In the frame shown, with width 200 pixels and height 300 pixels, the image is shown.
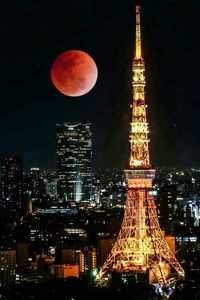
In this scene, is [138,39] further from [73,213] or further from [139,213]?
[73,213]

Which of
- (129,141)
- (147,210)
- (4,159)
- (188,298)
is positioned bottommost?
(188,298)

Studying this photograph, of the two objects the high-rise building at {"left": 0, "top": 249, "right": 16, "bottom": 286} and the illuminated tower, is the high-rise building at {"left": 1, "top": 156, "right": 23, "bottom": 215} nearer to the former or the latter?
the high-rise building at {"left": 0, "top": 249, "right": 16, "bottom": 286}

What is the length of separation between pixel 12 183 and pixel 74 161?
4281 mm

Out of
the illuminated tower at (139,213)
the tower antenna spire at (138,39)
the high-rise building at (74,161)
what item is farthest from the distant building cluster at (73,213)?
the tower antenna spire at (138,39)

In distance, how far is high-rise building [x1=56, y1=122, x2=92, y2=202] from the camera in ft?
92.9

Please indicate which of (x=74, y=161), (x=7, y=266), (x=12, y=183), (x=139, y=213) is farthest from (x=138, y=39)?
(x=74, y=161)

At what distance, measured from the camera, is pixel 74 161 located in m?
28.9

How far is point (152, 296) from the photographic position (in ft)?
31.5

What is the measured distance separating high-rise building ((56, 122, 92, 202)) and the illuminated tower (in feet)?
51.8

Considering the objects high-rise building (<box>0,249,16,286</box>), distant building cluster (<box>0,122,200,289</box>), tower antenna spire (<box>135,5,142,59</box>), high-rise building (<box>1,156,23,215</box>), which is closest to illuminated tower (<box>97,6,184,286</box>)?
tower antenna spire (<box>135,5,142,59</box>)

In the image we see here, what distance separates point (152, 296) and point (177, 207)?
1327 cm

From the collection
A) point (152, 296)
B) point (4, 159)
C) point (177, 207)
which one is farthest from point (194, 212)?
point (152, 296)

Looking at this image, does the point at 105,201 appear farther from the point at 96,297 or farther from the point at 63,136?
the point at 96,297

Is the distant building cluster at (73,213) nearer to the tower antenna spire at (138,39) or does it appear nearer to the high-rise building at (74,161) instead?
the high-rise building at (74,161)
